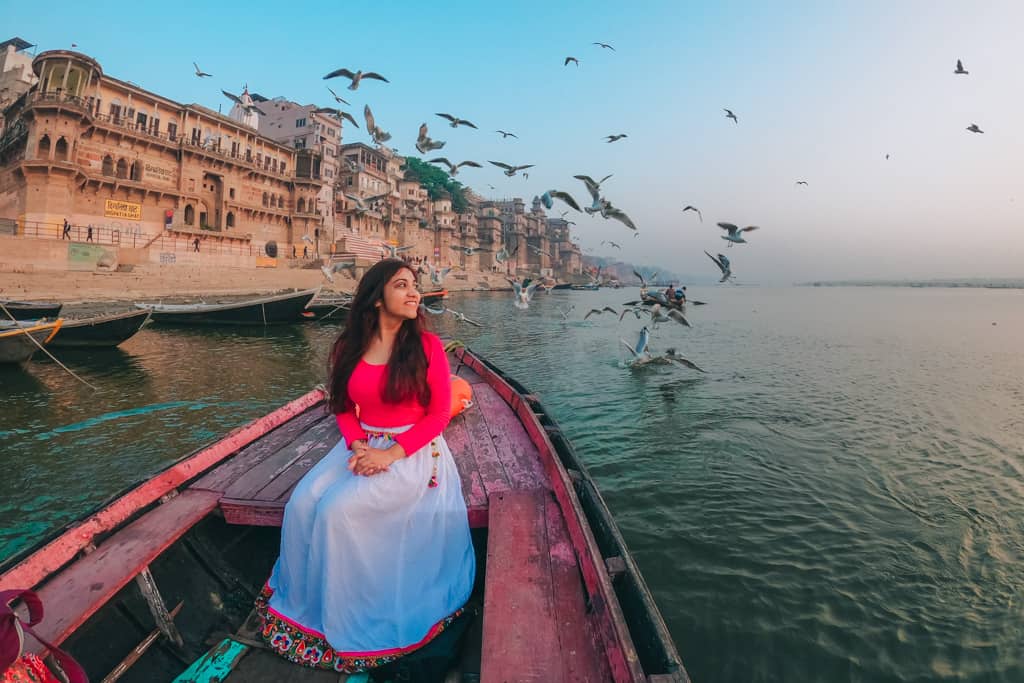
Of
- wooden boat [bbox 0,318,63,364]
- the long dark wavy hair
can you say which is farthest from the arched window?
the long dark wavy hair

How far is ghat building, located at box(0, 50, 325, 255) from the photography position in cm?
3173

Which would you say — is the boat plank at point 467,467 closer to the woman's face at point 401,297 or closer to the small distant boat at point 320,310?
the woman's face at point 401,297

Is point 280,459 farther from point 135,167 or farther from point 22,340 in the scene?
point 135,167

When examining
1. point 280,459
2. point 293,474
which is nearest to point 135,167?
point 280,459

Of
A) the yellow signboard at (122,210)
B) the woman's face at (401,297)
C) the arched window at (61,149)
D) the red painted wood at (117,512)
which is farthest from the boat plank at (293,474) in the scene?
the arched window at (61,149)

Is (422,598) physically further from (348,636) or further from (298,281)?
(298,281)

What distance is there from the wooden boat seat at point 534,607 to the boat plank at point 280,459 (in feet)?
6.62

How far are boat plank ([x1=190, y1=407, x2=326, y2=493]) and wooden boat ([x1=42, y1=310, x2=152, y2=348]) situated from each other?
44.5ft

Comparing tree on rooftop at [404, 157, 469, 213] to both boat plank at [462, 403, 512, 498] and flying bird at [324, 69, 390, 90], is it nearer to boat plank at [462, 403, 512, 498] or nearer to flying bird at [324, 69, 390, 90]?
flying bird at [324, 69, 390, 90]

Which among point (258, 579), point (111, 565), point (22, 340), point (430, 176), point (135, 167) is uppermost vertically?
point (430, 176)

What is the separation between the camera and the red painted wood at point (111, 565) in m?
2.28

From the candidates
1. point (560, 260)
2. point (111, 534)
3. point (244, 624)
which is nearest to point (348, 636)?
point (244, 624)

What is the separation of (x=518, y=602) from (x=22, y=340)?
15996 mm

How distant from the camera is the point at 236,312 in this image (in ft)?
74.1
